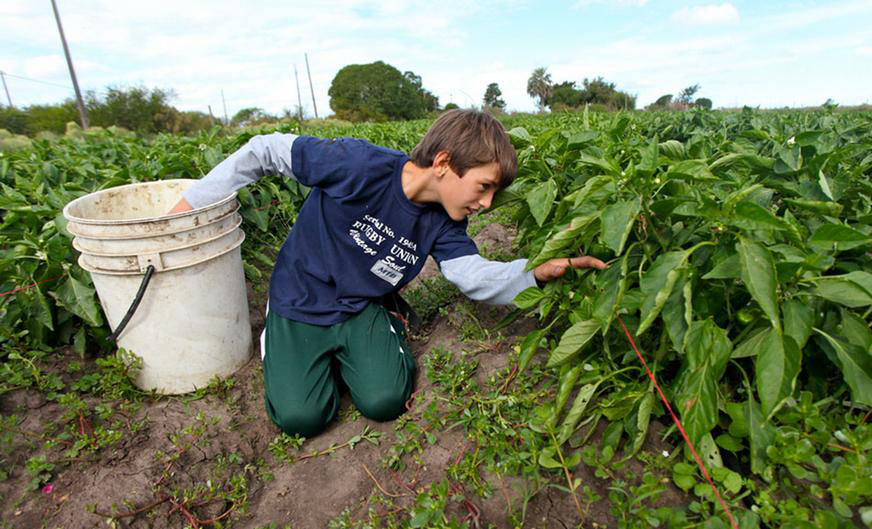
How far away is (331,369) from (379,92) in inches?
2430

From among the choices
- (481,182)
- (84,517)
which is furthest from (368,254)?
(84,517)

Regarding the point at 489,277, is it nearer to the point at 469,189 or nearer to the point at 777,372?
the point at 469,189

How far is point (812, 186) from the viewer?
1.49 metres

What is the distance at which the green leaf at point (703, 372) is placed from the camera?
4.00 ft

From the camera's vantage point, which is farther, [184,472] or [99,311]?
[99,311]

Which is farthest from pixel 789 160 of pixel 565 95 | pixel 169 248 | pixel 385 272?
pixel 565 95

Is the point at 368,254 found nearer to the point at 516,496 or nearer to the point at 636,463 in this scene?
the point at 516,496

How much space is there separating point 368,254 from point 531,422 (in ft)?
3.54

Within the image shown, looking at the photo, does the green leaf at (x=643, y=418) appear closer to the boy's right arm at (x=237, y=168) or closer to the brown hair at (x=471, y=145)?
the brown hair at (x=471, y=145)

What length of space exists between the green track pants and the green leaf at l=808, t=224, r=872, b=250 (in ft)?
5.20

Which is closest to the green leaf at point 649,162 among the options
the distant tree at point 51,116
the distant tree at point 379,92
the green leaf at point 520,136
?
the green leaf at point 520,136

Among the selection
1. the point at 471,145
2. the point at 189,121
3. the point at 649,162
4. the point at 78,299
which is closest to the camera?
the point at 649,162

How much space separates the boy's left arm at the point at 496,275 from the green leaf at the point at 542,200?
19 cm

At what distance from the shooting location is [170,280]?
7.22ft
